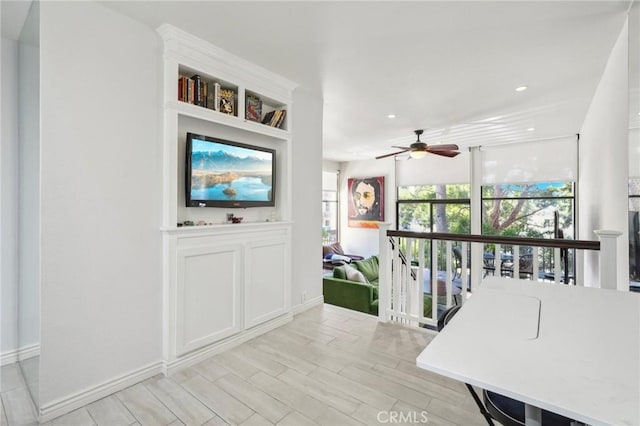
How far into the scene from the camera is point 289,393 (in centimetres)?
199

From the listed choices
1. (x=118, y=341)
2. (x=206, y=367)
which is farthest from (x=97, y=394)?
(x=206, y=367)

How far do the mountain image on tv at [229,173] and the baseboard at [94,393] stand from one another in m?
1.30

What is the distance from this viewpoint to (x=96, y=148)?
194 centimetres

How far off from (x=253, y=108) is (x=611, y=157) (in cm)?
326

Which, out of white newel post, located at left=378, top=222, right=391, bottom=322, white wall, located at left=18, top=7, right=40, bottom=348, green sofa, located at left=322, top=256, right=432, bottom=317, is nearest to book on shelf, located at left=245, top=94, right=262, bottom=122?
white wall, located at left=18, top=7, right=40, bottom=348

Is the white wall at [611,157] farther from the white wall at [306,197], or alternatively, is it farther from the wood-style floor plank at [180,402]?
the wood-style floor plank at [180,402]

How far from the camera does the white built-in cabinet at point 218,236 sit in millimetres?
2238

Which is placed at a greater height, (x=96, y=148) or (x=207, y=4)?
(x=207, y=4)

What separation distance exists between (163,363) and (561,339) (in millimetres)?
2431

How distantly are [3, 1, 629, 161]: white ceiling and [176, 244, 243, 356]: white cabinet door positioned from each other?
5.54 feet

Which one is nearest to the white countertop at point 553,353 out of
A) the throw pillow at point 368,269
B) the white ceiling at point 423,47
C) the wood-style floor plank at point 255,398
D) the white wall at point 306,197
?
the wood-style floor plank at point 255,398

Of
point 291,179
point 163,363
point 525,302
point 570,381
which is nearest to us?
point 570,381

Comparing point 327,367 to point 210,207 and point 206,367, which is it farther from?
point 210,207

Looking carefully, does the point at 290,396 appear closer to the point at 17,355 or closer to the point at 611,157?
the point at 17,355
